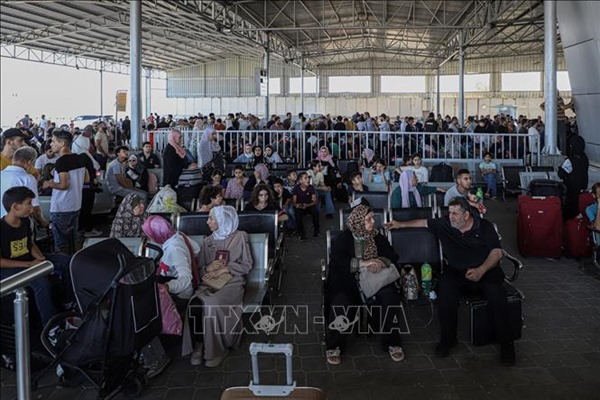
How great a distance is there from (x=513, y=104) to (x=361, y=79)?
1139 centimetres

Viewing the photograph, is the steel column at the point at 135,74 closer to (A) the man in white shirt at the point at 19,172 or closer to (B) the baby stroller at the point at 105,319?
(A) the man in white shirt at the point at 19,172

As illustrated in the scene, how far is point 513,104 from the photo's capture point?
39.8 m

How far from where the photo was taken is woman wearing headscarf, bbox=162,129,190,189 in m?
9.01

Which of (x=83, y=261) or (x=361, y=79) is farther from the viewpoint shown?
(x=361, y=79)

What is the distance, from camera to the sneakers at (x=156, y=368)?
4156mm

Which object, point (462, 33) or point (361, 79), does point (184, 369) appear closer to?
point (462, 33)

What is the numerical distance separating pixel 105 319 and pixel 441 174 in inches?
355

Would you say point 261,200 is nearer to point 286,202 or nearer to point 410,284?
point 286,202

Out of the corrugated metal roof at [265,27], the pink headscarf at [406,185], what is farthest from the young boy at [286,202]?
the corrugated metal roof at [265,27]

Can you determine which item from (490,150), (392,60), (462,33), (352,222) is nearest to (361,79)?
(392,60)

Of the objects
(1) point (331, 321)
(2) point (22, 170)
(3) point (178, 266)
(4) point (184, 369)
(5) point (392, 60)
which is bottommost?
(4) point (184, 369)

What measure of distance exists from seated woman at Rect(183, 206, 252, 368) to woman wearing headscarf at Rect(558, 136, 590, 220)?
571 centimetres

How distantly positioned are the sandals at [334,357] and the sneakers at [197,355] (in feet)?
3.33

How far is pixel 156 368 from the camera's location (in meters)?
4.21
